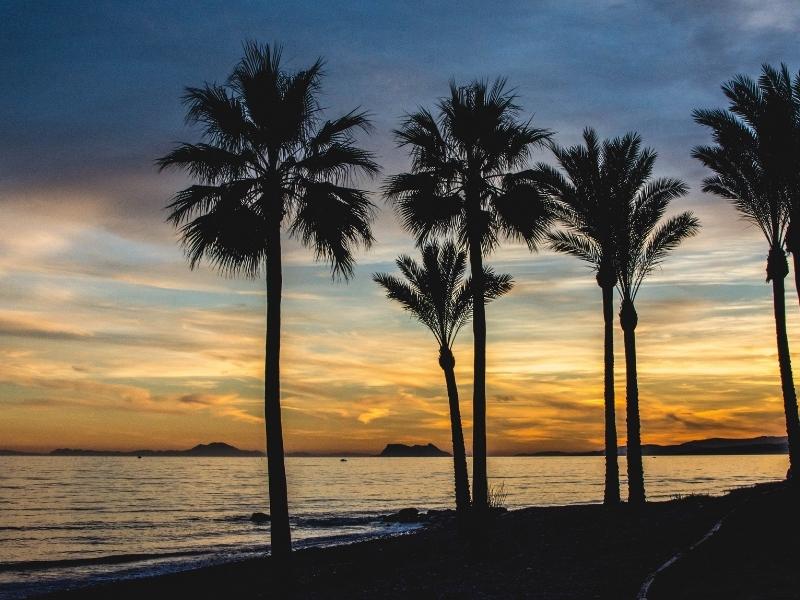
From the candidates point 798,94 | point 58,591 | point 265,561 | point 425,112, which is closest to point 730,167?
point 798,94

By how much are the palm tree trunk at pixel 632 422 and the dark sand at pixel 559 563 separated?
748 mm

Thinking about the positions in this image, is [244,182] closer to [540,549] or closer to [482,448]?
[482,448]

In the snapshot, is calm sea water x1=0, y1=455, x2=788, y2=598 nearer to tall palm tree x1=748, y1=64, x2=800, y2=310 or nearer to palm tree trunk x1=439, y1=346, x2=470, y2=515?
palm tree trunk x1=439, y1=346, x2=470, y2=515

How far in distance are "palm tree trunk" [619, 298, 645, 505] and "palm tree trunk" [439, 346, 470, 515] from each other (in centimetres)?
589

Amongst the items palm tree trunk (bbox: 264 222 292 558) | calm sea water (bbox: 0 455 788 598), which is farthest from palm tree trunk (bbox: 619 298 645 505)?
calm sea water (bbox: 0 455 788 598)

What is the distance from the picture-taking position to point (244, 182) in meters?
17.2

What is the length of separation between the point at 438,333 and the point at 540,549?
998 cm

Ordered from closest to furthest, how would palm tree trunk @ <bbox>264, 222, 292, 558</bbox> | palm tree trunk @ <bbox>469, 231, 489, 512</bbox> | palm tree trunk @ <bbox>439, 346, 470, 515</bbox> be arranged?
1. palm tree trunk @ <bbox>264, 222, 292, 558</bbox>
2. palm tree trunk @ <bbox>469, 231, 489, 512</bbox>
3. palm tree trunk @ <bbox>439, 346, 470, 515</bbox>

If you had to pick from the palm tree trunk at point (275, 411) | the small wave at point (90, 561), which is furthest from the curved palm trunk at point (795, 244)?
the small wave at point (90, 561)

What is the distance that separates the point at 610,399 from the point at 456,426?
5.84 meters

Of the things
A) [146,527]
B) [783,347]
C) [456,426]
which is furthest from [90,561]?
[783,347]

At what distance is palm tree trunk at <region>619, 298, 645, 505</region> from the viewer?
81.5 feet

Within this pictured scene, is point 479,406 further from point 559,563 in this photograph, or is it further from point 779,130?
point 779,130

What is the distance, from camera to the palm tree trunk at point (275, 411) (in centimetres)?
1616
